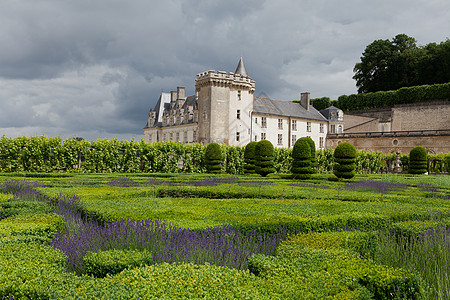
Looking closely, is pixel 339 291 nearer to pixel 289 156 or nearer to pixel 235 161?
pixel 235 161

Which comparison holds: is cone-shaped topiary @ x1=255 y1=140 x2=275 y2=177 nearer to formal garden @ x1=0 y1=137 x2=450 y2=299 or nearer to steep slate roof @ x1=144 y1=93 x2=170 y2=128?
formal garden @ x1=0 y1=137 x2=450 y2=299

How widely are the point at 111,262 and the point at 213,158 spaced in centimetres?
2340

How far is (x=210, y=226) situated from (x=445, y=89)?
193 ft

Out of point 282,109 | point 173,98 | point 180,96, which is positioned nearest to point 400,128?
point 282,109

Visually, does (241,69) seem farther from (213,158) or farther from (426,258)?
(426,258)

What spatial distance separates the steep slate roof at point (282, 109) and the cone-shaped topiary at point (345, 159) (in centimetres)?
2936

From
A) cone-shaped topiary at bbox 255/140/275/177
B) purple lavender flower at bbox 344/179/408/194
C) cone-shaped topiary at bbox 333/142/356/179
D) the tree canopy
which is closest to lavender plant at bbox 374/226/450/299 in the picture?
purple lavender flower at bbox 344/179/408/194

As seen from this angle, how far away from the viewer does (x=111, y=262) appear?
133 inches

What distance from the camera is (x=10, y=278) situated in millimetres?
2836

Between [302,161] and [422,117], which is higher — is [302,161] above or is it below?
below

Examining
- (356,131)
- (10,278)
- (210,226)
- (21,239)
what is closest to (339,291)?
(210,226)

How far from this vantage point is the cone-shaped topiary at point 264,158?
937 inches

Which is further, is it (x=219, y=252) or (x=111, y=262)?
(x=219, y=252)

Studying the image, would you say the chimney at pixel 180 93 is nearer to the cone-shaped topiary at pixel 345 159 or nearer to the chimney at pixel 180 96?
the chimney at pixel 180 96
